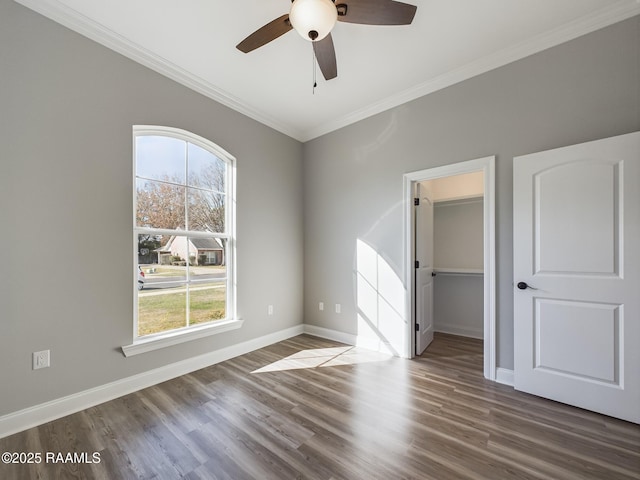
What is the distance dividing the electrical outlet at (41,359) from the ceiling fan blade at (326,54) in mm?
2904

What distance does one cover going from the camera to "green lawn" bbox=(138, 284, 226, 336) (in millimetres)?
2539

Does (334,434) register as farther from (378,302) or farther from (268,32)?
(268,32)

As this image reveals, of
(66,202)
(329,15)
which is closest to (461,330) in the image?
(329,15)

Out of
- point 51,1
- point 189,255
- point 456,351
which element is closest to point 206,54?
point 51,1

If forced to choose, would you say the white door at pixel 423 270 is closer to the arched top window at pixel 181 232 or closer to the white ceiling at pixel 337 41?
the white ceiling at pixel 337 41

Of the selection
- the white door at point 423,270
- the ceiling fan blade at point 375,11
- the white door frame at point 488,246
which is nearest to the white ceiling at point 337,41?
the ceiling fan blade at point 375,11

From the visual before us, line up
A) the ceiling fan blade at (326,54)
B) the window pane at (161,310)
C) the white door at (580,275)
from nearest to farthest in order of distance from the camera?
the ceiling fan blade at (326,54) → the white door at (580,275) → the window pane at (161,310)

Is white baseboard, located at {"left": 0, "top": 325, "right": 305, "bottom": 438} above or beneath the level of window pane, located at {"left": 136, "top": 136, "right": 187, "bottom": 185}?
beneath

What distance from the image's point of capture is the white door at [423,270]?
3.20 meters

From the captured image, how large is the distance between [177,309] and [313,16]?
2.74m

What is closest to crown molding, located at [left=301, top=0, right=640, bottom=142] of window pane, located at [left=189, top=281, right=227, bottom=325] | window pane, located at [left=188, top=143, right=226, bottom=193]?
window pane, located at [left=188, top=143, right=226, bottom=193]

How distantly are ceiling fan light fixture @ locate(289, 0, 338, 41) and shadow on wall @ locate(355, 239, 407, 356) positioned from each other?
95.0 inches

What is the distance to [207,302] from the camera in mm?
3043

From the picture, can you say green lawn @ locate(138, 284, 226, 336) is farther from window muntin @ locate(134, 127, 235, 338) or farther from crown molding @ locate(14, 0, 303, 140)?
crown molding @ locate(14, 0, 303, 140)
